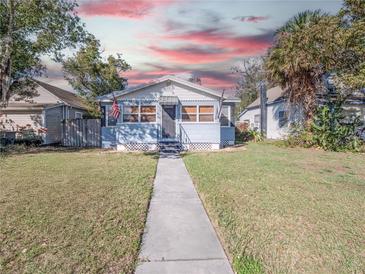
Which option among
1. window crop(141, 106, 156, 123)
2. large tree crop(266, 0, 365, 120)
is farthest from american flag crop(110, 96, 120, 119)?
large tree crop(266, 0, 365, 120)

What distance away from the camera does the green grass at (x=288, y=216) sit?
347cm

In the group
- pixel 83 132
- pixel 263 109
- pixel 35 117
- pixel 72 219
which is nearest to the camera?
pixel 72 219

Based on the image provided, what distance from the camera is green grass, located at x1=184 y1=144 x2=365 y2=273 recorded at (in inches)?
137

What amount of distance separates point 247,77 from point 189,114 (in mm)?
36526

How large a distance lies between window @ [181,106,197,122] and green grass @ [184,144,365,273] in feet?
21.3

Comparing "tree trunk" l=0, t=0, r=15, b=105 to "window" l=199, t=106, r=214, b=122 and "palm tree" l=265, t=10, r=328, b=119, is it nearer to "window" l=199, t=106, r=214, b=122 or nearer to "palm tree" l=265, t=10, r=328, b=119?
"window" l=199, t=106, r=214, b=122

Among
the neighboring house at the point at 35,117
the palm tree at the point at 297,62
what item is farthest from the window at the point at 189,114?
the neighboring house at the point at 35,117

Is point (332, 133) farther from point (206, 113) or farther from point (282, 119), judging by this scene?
point (206, 113)

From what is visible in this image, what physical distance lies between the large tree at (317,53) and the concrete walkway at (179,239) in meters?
12.4

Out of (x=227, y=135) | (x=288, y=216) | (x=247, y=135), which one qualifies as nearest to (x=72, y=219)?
(x=288, y=216)

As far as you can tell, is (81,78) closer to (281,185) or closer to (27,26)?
(27,26)

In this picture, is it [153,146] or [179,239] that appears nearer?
[179,239]

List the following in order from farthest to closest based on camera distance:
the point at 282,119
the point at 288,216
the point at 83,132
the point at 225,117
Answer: the point at 282,119 < the point at 83,132 < the point at 225,117 < the point at 288,216

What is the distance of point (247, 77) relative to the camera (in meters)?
48.8
